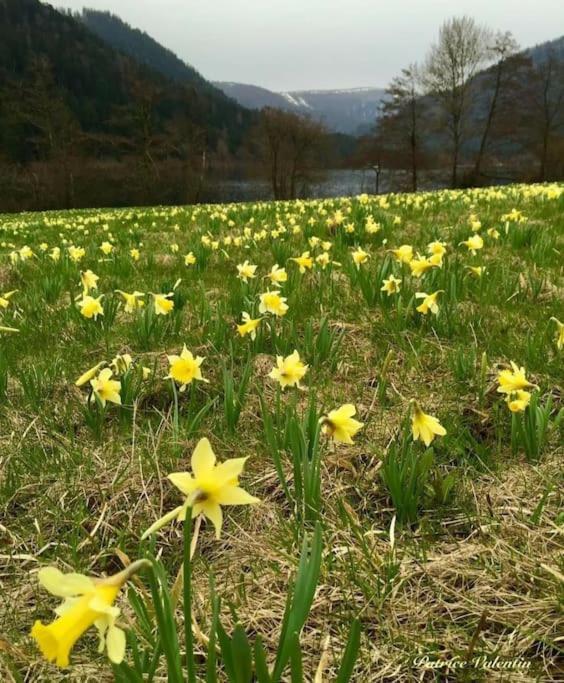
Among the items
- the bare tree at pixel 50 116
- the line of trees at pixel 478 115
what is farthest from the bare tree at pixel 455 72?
the bare tree at pixel 50 116

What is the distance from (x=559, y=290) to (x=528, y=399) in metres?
1.63

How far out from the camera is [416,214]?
6.83 m

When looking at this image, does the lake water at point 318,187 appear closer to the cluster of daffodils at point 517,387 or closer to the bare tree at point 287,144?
the bare tree at point 287,144

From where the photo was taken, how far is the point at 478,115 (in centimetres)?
3781

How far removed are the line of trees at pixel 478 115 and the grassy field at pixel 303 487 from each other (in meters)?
36.9

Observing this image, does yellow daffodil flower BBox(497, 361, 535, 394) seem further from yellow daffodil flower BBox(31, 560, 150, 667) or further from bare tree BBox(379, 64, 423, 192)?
bare tree BBox(379, 64, 423, 192)

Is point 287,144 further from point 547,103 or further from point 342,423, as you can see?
point 342,423

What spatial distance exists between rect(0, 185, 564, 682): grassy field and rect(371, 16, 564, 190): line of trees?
1452 inches

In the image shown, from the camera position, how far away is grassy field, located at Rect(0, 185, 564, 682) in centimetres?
97

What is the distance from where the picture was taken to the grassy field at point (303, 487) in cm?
97

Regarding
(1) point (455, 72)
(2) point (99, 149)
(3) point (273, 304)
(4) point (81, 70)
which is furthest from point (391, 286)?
(4) point (81, 70)
